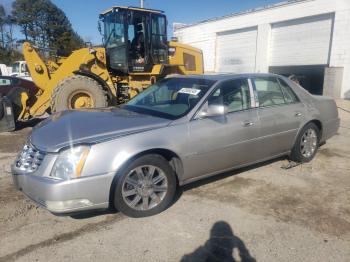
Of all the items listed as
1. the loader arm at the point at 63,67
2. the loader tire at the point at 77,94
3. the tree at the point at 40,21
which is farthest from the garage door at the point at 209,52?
the tree at the point at 40,21

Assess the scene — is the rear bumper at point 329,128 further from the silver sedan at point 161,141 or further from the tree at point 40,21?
the tree at point 40,21

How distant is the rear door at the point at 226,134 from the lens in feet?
13.0

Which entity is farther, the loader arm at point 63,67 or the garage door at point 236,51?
the garage door at point 236,51

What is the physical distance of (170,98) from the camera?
15.0 ft

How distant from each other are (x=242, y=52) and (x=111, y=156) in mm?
18051

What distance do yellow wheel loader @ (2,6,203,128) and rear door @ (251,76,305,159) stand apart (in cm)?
514

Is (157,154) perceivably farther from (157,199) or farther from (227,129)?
(227,129)

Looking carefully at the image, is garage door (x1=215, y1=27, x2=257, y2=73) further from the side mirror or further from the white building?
the side mirror

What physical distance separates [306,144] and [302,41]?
13097mm

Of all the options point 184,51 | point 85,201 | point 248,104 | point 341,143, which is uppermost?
point 184,51

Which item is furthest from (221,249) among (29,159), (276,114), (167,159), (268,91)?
(268,91)

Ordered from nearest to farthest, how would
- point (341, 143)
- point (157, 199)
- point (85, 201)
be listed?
1. point (85, 201)
2. point (157, 199)
3. point (341, 143)

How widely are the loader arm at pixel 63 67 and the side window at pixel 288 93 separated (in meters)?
5.45

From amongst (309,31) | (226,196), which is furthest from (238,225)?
(309,31)
